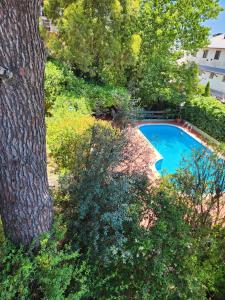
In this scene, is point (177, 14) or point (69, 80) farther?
point (177, 14)

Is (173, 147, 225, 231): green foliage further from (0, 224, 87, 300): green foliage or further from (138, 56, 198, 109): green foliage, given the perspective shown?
(138, 56, 198, 109): green foliage

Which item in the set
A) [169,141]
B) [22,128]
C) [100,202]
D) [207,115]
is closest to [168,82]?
[207,115]

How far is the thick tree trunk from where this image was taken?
6.40ft

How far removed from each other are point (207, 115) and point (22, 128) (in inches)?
526

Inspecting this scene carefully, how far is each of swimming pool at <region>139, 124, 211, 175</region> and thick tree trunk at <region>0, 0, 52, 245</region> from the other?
814cm

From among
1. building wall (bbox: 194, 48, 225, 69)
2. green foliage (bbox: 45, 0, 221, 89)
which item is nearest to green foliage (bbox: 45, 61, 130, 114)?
green foliage (bbox: 45, 0, 221, 89)

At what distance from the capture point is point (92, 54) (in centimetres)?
1268

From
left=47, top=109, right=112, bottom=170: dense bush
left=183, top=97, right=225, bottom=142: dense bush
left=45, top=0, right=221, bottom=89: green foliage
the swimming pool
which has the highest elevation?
left=45, top=0, right=221, bottom=89: green foliage

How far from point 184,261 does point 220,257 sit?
1124mm

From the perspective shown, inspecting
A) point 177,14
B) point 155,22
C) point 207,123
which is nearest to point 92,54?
point 155,22

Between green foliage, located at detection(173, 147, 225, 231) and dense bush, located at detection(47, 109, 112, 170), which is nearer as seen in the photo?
Answer: green foliage, located at detection(173, 147, 225, 231)

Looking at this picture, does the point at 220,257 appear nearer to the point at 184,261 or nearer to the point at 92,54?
the point at 184,261

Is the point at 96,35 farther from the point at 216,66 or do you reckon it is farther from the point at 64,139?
the point at 216,66

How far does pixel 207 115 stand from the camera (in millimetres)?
13641
